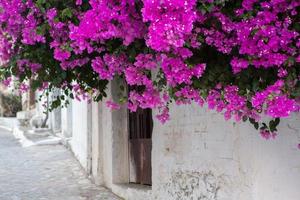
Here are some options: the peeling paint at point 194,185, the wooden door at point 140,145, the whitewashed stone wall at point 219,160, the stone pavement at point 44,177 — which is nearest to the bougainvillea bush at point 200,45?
the whitewashed stone wall at point 219,160

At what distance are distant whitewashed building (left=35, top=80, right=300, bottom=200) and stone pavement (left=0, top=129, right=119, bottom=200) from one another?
1.25 feet

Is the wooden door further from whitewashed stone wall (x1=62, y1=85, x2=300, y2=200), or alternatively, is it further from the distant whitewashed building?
whitewashed stone wall (x1=62, y1=85, x2=300, y2=200)

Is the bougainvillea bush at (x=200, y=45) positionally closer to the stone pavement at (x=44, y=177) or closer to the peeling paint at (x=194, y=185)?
the peeling paint at (x=194, y=185)

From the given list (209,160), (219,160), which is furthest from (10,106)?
(219,160)

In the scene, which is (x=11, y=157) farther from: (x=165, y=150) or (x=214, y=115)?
(x=214, y=115)

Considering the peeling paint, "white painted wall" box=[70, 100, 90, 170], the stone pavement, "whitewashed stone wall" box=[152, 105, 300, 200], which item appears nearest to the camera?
"whitewashed stone wall" box=[152, 105, 300, 200]

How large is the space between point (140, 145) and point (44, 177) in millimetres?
3120

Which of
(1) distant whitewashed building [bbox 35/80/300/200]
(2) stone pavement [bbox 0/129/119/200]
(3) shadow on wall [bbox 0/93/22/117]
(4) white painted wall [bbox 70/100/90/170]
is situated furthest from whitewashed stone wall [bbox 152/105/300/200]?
(3) shadow on wall [bbox 0/93/22/117]

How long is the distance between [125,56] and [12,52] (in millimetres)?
1959

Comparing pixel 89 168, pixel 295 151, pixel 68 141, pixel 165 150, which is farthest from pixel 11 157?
pixel 295 151

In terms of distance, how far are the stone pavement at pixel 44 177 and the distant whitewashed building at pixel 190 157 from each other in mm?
381

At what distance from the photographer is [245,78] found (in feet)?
10.7

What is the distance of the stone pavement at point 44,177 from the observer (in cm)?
821

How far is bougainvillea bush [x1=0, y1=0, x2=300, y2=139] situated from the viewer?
2.90 meters
